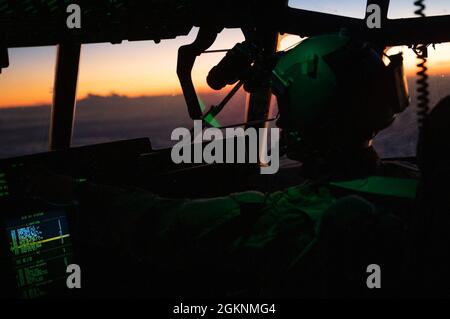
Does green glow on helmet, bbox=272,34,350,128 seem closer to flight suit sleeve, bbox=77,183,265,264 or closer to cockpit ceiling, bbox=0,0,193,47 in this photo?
flight suit sleeve, bbox=77,183,265,264

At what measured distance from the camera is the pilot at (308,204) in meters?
0.87

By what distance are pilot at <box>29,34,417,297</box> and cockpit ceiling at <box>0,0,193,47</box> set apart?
22.1 inches

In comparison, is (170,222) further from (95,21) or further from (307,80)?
(95,21)

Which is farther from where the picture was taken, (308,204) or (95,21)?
(95,21)

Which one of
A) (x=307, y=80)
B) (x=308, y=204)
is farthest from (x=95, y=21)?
(x=308, y=204)

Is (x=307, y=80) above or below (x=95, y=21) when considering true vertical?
below

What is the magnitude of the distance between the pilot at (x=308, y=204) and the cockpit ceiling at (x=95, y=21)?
56 cm

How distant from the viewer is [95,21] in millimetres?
1462

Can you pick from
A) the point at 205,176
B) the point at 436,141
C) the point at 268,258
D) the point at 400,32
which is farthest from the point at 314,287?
the point at 400,32

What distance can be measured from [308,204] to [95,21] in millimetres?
928

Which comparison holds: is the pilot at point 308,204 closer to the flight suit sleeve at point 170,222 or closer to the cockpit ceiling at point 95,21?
the flight suit sleeve at point 170,222

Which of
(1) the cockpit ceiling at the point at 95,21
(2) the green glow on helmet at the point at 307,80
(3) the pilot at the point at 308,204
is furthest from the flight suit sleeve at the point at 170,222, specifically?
(1) the cockpit ceiling at the point at 95,21
